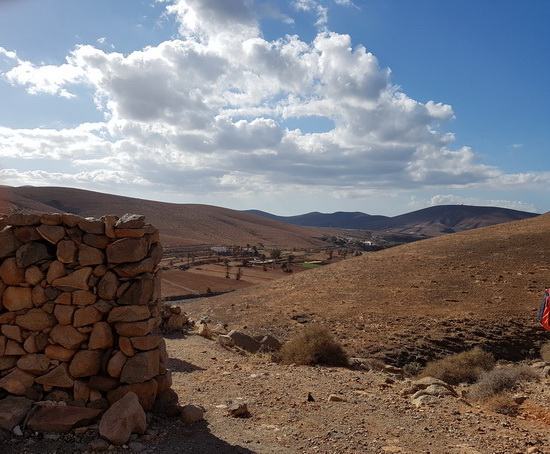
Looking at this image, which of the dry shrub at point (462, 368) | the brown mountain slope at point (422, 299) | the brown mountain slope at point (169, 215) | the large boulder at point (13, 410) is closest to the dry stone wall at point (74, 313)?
the large boulder at point (13, 410)

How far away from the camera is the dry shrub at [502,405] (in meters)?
8.52

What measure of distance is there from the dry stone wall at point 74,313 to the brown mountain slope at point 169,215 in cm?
8742

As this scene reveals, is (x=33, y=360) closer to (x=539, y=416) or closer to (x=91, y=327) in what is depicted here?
(x=91, y=327)

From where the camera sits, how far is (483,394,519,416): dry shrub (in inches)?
335

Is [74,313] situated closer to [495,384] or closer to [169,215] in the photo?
[495,384]

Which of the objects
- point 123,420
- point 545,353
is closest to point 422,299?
point 545,353

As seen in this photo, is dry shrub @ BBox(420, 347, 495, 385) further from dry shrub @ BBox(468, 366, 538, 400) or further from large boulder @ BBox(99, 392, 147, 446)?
large boulder @ BBox(99, 392, 147, 446)

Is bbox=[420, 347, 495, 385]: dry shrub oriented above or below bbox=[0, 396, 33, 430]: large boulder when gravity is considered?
below

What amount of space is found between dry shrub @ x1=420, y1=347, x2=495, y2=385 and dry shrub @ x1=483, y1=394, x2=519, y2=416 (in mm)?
3538

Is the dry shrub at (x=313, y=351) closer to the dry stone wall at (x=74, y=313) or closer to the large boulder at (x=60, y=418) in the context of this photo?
the dry stone wall at (x=74, y=313)

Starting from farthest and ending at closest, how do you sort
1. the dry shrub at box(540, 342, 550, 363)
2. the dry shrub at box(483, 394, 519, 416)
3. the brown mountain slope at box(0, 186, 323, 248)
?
the brown mountain slope at box(0, 186, 323, 248) → the dry shrub at box(540, 342, 550, 363) → the dry shrub at box(483, 394, 519, 416)

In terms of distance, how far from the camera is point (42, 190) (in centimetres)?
11975

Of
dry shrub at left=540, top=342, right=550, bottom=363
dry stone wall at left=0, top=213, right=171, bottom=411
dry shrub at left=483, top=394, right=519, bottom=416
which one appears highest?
dry stone wall at left=0, top=213, right=171, bottom=411

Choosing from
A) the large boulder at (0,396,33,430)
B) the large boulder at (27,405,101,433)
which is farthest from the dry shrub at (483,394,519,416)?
the large boulder at (0,396,33,430)
